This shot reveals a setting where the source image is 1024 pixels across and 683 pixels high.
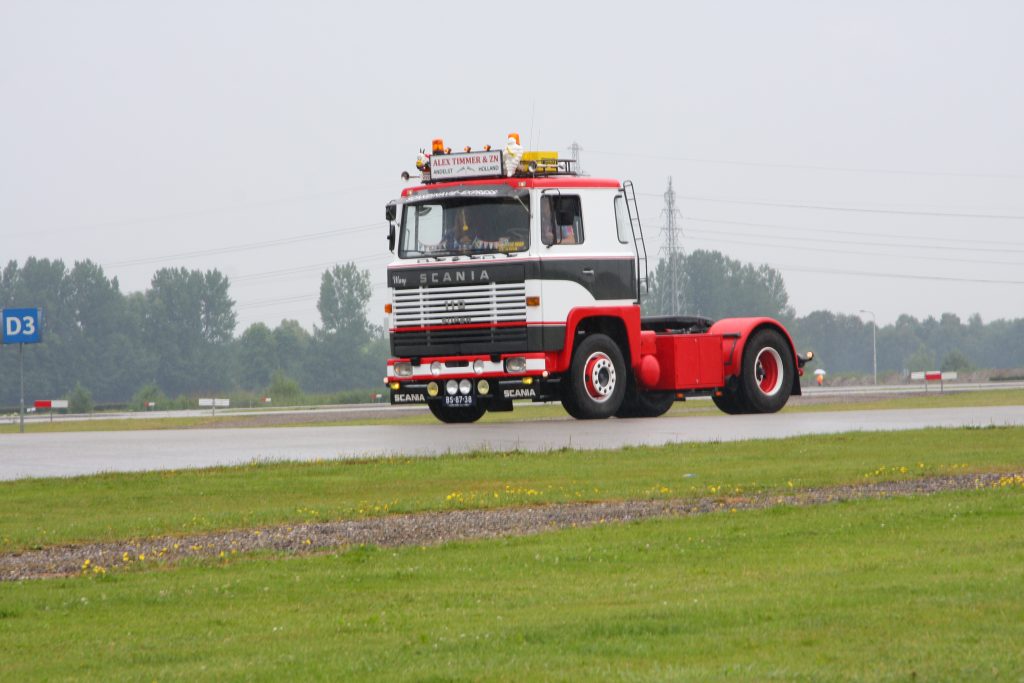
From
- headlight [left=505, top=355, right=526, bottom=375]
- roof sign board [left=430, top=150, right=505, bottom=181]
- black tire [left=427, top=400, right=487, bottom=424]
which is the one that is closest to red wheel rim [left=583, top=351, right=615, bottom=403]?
headlight [left=505, top=355, right=526, bottom=375]

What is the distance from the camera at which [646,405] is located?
1201 inches

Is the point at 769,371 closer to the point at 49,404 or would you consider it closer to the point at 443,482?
the point at 443,482

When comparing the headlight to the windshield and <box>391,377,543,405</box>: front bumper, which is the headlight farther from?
the windshield

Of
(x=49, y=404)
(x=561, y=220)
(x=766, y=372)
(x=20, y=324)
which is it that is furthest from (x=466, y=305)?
(x=49, y=404)

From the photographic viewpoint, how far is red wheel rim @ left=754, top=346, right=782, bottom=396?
1203 inches

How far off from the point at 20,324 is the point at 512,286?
72.6 ft

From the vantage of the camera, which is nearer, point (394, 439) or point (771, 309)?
point (394, 439)

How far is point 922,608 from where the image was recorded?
8.38 meters

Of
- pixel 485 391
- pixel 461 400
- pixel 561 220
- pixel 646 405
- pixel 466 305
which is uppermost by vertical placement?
pixel 561 220

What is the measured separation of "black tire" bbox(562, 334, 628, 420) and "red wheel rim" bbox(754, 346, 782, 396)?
3847 mm

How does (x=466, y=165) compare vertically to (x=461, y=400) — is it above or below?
above

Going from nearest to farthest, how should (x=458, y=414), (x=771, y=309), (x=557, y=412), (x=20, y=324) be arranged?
(x=458, y=414)
(x=557, y=412)
(x=20, y=324)
(x=771, y=309)

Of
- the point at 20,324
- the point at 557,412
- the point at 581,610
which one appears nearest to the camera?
the point at 581,610

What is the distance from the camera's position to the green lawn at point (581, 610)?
7.34m
